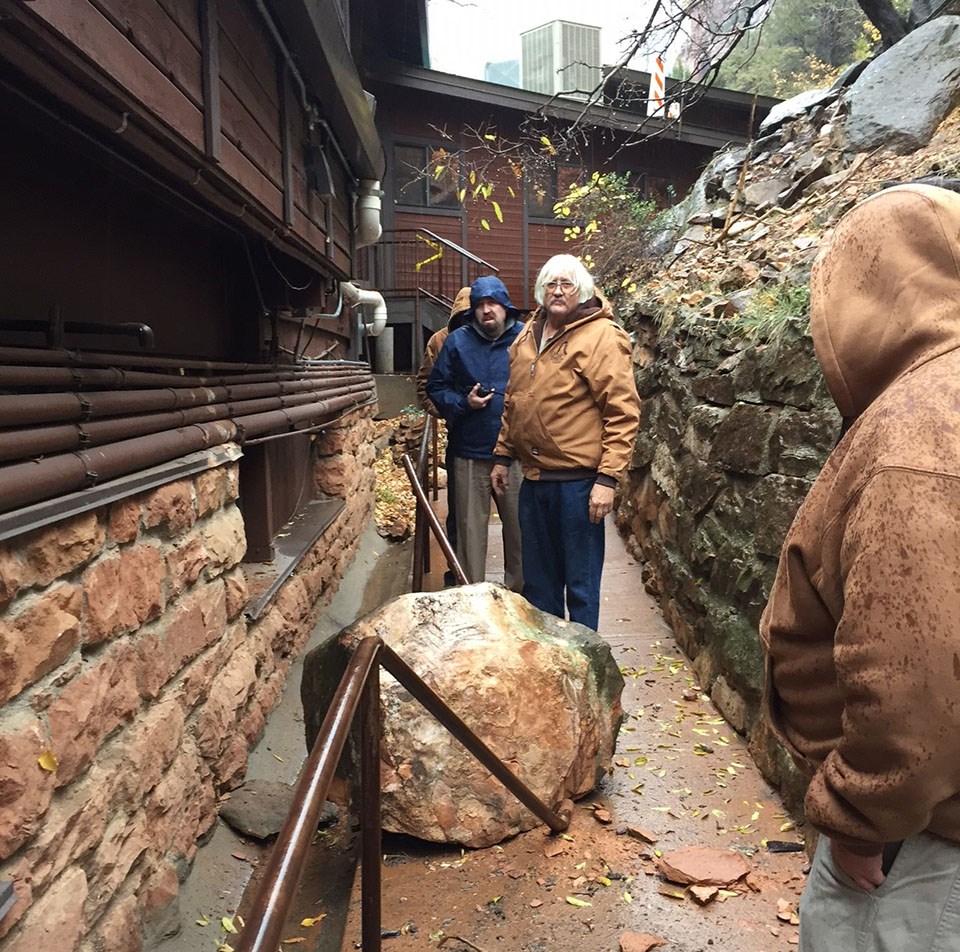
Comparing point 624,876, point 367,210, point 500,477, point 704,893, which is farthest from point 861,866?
point 367,210

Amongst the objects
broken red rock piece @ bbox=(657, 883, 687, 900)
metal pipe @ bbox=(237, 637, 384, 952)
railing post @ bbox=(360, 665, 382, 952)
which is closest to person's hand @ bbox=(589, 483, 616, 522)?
broken red rock piece @ bbox=(657, 883, 687, 900)

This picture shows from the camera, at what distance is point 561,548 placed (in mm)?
3732

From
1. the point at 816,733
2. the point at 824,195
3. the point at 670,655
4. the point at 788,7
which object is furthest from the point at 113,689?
the point at 788,7

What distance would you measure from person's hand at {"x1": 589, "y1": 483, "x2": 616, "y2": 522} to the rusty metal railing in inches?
49.2

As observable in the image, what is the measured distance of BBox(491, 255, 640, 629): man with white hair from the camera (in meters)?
3.46

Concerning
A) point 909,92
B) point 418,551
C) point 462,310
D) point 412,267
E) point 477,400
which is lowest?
point 418,551

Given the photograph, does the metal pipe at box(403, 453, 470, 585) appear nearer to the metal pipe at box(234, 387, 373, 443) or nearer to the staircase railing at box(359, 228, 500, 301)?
the metal pipe at box(234, 387, 373, 443)

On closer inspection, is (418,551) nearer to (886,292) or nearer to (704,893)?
(704,893)

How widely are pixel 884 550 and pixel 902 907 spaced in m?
0.53

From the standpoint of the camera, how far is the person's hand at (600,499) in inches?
135

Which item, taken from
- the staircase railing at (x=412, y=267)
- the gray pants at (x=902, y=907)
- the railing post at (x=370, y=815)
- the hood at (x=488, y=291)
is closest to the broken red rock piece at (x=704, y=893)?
the railing post at (x=370, y=815)

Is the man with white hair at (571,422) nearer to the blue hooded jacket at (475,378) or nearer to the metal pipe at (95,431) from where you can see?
the blue hooded jacket at (475,378)

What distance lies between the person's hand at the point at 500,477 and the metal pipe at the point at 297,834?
2.42 meters

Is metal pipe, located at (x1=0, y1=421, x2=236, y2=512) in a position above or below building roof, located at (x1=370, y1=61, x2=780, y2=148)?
below
